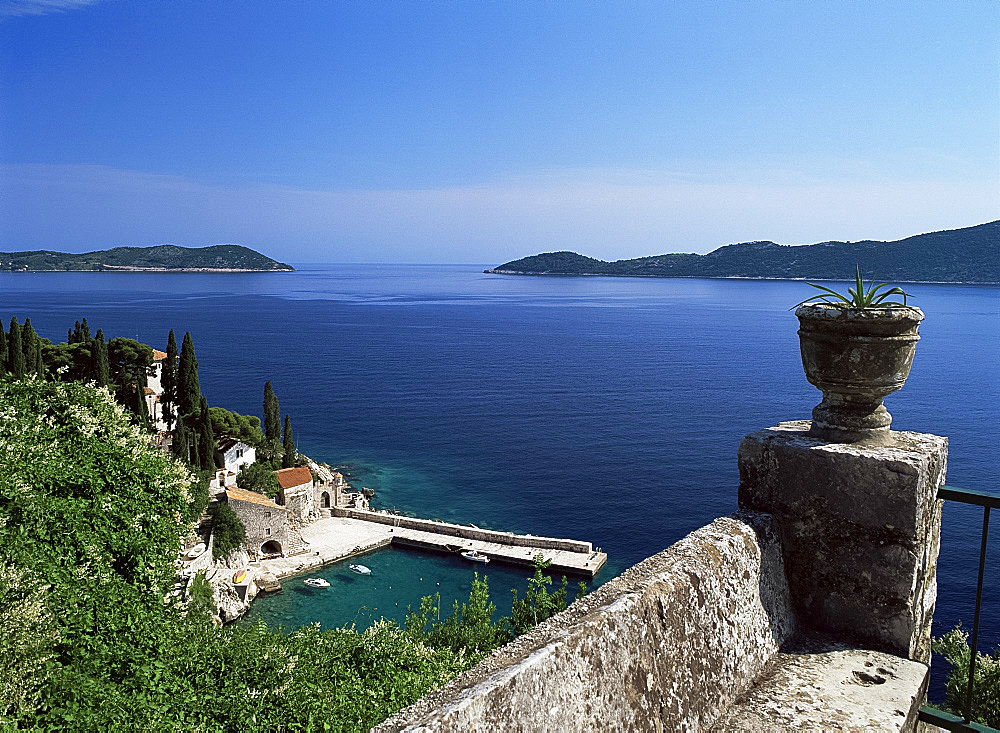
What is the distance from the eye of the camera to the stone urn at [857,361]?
361 centimetres

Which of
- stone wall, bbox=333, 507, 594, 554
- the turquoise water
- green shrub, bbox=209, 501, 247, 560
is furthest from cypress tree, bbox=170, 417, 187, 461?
stone wall, bbox=333, 507, 594, 554

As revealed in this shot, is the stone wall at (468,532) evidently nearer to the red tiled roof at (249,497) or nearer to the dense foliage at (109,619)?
the red tiled roof at (249,497)

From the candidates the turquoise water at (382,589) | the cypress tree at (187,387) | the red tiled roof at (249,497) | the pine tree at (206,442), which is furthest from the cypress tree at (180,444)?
the turquoise water at (382,589)

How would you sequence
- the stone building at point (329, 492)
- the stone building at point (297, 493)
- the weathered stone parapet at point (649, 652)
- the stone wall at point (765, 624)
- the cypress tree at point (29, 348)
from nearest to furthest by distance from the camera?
1. the weathered stone parapet at point (649, 652)
2. the stone wall at point (765, 624)
3. the cypress tree at point (29, 348)
4. the stone building at point (297, 493)
5. the stone building at point (329, 492)

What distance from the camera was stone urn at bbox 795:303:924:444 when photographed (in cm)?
361

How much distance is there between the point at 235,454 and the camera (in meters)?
60.7

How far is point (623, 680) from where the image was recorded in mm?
2725

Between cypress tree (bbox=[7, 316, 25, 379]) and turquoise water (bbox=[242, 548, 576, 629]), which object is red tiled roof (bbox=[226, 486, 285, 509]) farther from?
cypress tree (bbox=[7, 316, 25, 379])

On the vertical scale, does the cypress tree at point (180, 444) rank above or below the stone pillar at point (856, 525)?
below

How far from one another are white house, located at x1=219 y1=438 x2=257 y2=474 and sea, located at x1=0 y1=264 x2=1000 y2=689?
10.1m

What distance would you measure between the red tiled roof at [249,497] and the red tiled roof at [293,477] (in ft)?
7.54

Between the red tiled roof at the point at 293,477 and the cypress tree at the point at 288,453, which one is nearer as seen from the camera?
the red tiled roof at the point at 293,477

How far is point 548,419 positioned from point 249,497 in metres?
40.6

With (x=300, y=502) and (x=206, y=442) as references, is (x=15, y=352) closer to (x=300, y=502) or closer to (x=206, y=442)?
(x=206, y=442)
